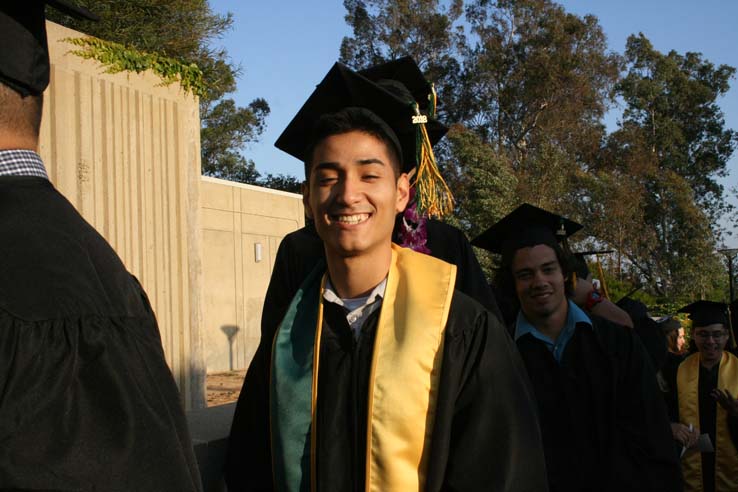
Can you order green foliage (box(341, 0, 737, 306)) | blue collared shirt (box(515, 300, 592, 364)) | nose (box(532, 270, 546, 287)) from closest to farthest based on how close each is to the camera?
blue collared shirt (box(515, 300, 592, 364)), nose (box(532, 270, 546, 287)), green foliage (box(341, 0, 737, 306))

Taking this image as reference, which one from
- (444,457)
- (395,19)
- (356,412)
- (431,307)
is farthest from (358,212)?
(395,19)

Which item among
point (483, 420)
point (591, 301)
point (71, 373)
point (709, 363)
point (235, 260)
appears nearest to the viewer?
point (71, 373)

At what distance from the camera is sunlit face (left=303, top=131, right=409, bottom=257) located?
218 centimetres

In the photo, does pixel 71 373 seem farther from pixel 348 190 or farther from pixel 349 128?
pixel 349 128

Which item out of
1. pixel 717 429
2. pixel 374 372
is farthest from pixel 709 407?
pixel 374 372

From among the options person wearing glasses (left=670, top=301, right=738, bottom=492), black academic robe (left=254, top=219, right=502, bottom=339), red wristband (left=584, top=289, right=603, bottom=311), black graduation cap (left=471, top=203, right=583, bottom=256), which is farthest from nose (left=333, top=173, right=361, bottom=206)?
person wearing glasses (left=670, top=301, right=738, bottom=492)

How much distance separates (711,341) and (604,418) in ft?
9.30

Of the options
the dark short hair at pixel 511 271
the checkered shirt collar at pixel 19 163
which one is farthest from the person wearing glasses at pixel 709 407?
the checkered shirt collar at pixel 19 163

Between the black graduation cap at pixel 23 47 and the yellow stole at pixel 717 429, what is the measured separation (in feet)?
16.1

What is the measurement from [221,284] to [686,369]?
507 inches

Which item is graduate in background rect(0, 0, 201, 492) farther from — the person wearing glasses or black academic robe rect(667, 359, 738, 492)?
black academic robe rect(667, 359, 738, 492)

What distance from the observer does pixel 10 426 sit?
115 centimetres

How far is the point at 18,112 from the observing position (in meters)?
1.44

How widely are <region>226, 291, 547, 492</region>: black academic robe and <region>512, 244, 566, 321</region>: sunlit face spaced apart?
4.54ft
